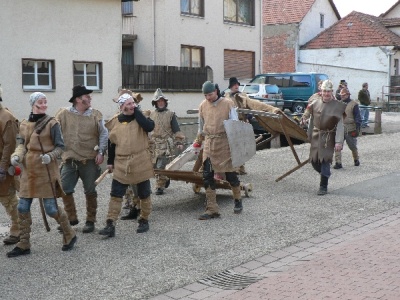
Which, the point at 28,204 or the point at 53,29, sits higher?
the point at 53,29

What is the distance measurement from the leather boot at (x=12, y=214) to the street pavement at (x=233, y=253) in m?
0.14

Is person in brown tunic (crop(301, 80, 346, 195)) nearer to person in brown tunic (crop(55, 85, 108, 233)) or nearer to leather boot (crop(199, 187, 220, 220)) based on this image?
leather boot (crop(199, 187, 220, 220))

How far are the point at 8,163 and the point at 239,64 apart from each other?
2478cm

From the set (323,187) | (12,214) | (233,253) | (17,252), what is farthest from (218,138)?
(17,252)

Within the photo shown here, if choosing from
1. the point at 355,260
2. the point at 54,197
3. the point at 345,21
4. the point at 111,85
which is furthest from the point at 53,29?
the point at 345,21

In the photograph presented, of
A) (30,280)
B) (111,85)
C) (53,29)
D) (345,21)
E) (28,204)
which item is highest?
(345,21)

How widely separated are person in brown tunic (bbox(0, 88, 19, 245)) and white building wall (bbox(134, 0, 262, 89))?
20203 millimetres

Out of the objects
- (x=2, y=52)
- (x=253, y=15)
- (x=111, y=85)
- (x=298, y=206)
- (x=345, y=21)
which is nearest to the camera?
(x=298, y=206)

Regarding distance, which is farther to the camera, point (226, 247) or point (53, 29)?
point (53, 29)

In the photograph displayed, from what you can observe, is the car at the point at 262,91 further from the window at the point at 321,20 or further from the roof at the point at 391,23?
the roof at the point at 391,23

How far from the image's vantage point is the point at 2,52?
17750mm

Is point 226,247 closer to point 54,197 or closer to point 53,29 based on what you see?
point 54,197

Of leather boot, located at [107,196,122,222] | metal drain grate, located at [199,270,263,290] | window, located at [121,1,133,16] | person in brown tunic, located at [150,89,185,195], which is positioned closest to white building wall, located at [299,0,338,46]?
window, located at [121,1,133,16]

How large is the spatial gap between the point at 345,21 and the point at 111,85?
27.1 m
